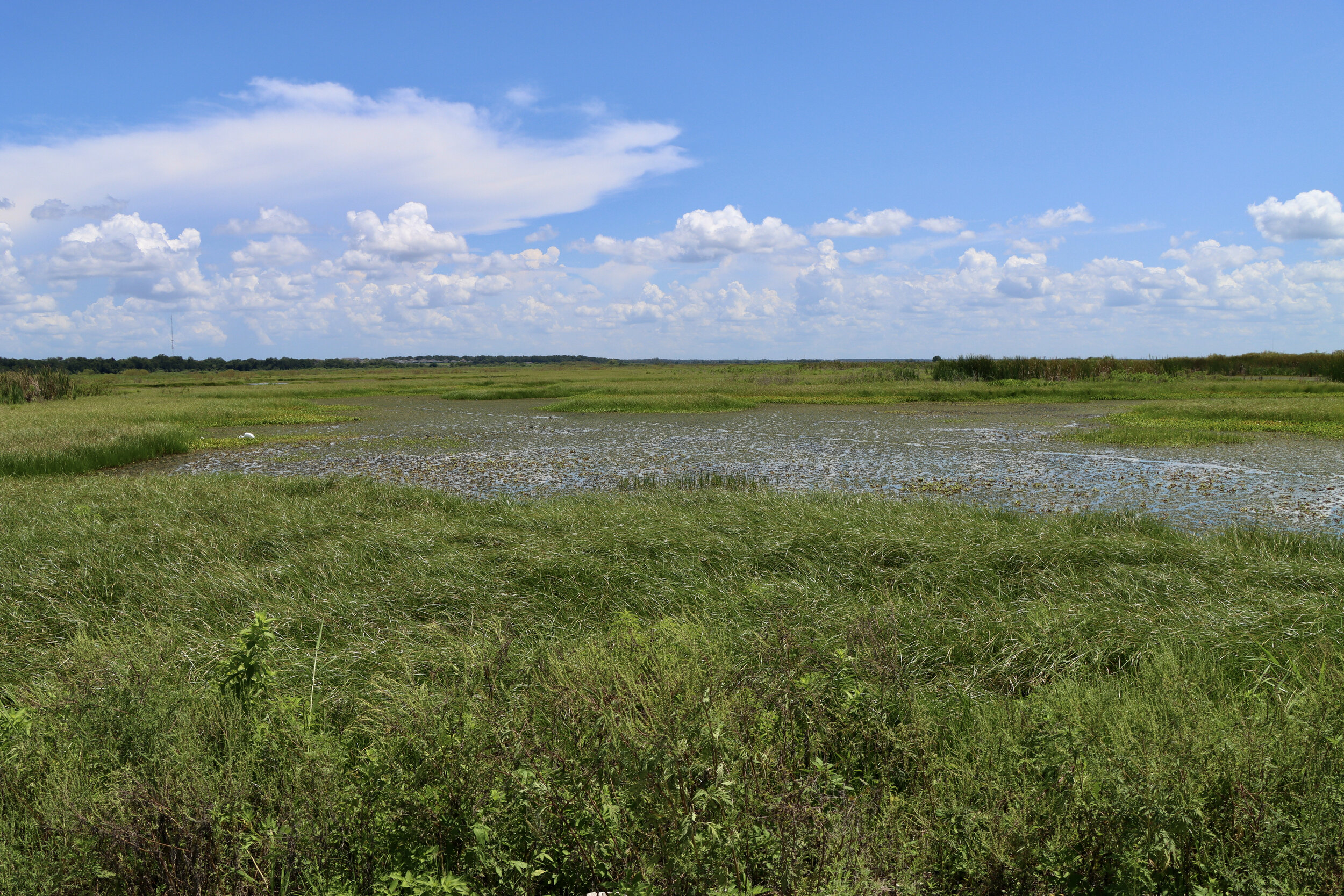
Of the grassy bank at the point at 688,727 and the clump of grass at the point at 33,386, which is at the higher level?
the clump of grass at the point at 33,386

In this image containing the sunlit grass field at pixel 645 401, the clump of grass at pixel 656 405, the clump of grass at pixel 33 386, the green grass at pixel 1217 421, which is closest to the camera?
the sunlit grass field at pixel 645 401

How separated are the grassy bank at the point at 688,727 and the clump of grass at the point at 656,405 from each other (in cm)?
2983

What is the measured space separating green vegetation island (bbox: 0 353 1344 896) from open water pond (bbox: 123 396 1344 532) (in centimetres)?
383

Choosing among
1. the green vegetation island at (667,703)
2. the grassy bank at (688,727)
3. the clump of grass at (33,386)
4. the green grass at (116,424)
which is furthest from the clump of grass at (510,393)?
the grassy bank at (688,727)

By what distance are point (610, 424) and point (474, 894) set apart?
28.8 m

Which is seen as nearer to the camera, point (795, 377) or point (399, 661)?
point (399, 661)

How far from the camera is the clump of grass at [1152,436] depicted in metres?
21.7

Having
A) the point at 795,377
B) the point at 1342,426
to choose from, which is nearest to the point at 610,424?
the point at 1342,426

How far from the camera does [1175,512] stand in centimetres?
1215

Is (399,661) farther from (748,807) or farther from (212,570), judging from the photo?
(212,570)

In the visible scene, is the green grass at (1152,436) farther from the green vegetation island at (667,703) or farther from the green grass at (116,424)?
the green grass at (116,424)

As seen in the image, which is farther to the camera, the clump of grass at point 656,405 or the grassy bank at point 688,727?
the clump of grass at point 656,405

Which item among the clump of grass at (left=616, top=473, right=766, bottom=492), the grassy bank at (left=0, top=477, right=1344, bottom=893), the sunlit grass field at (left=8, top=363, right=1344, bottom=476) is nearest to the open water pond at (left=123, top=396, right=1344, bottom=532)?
the clump of grass at (left=616, top=473, right=766, bottom=492)

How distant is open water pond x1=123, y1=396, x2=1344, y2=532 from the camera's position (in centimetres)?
1378
